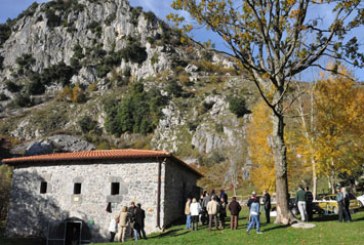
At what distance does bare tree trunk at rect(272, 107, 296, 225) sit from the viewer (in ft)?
49.4

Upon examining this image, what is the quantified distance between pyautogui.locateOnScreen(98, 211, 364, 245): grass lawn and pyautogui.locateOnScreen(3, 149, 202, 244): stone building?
4239 millimetres

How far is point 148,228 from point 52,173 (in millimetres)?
6513

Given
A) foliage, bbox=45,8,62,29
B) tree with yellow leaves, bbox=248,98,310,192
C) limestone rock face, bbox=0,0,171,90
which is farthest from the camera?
foliage, bbox=45,8,62,29

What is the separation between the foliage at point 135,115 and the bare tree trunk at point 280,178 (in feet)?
164

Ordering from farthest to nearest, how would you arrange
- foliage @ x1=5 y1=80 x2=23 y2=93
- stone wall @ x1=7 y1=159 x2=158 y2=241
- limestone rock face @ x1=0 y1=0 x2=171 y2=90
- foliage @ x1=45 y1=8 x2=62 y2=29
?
foliage @ x1=45 y1=8 x2=62 y2=29 → limestone rock face @ x1=0 y1=0 x2=171 y2=90 → foliage @ x1=5 y1=80 x2=23 y2=93 → stone wall @ x1=7 y1=159 x2=158 y2=241

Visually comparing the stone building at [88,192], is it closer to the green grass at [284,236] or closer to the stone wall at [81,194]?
the stone wall at [81,194]

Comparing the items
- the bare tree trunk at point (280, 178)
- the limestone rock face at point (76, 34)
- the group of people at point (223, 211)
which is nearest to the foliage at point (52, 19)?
the limestone rock face at point (76, 34)

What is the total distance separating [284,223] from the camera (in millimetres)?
14945

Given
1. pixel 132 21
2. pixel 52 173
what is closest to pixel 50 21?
pixel 132 21

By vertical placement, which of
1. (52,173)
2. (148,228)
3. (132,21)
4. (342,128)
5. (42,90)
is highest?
(132,21)

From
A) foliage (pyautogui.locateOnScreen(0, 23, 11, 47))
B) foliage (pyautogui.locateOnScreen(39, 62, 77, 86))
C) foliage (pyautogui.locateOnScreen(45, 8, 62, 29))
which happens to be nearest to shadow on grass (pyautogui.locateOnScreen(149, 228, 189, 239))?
foliage (pyautogui.locateOnScreen(39, 62, 77, 86))

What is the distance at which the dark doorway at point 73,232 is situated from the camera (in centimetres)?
2039

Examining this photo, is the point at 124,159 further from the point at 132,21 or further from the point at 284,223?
the point at 132,21

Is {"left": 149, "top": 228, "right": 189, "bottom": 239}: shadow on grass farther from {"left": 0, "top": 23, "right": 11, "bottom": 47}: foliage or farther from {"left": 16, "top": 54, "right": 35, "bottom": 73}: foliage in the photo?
{"left": 0, "top": 23, "right": 11, "bottom": 47}: foliage
